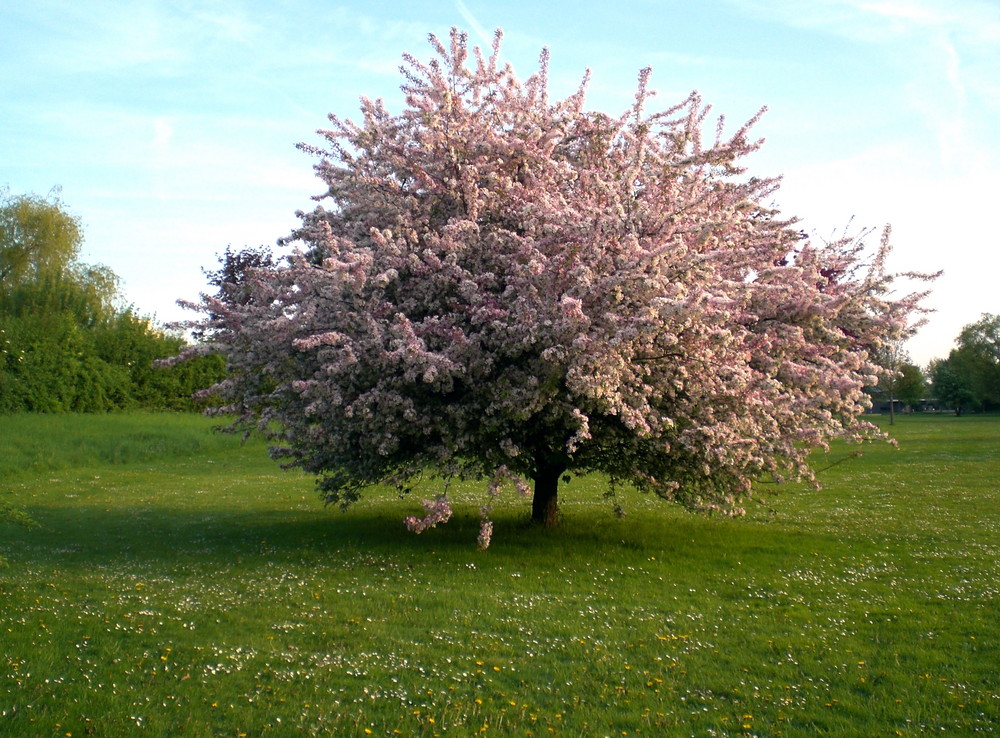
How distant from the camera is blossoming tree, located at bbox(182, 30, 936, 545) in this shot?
37.6 ft

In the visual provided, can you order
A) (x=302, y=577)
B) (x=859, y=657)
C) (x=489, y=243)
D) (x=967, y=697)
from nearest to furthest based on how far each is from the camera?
1. (x=967, y=697)
2. (x=859, y=657)
3. (x=302, y=577)
4. (x=489, y=243)

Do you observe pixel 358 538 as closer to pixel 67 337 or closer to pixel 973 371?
pixel 67 337

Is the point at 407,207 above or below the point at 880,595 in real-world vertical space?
above

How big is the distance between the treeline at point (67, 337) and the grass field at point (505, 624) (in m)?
19.2

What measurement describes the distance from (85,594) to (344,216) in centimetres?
694

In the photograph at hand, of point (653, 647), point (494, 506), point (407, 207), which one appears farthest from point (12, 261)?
point (653, 647)

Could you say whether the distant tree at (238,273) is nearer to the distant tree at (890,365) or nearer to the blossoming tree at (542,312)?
the blossoming tree at (542,312)

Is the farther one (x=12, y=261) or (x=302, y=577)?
(x=12, y=261)

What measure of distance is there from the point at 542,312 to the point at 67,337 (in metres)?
32.6

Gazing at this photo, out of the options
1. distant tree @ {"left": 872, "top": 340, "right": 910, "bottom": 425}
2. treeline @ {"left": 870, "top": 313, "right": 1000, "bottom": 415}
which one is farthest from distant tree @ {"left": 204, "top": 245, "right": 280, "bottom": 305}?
treeline @ {"left": 870, "top": 313, "right": 1000, "bottom": 415}

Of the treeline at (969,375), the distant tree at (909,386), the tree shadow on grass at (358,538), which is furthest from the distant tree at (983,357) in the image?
the tree shadow on grass at (358,538)

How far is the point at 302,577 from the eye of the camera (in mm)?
11609

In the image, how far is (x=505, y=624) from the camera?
9234 millimetres

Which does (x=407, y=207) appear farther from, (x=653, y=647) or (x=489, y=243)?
(x=653, y=647)
